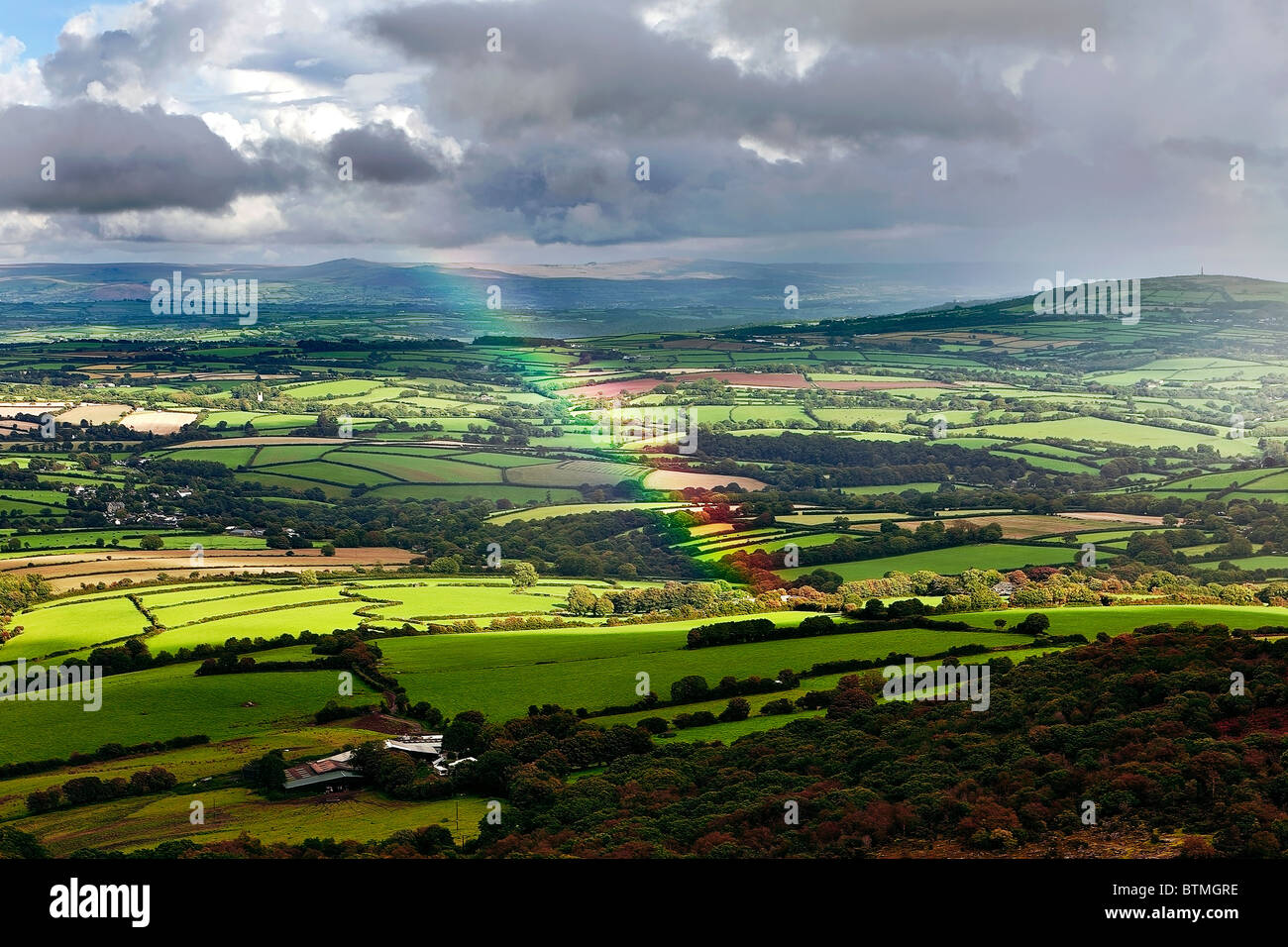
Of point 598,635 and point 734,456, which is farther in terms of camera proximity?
point 734,456

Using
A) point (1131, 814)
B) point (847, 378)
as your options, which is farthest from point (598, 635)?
point (847, 378)

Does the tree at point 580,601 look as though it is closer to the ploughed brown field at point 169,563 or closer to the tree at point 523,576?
the tree at point 523,576

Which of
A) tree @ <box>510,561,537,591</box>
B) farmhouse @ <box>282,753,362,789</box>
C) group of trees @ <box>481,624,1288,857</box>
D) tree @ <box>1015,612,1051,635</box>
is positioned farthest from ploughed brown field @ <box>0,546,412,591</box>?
group of trees @ <box>481,624,1288,857</box>

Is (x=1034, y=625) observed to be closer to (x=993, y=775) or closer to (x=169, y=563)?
(x=993, y=775)

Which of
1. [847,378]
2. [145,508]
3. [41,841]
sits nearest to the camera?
[41,841]

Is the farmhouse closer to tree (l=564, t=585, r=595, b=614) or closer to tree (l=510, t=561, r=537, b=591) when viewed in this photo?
tree (l=564, t=585, r=595, b=614)

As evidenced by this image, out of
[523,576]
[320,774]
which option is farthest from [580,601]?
[320,774]
